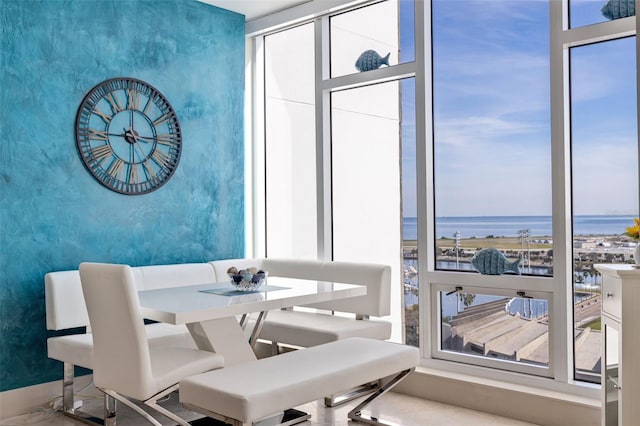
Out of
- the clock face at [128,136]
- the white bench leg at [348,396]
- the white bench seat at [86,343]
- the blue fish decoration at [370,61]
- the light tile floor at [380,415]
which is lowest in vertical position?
the light tile floor at [380,415]

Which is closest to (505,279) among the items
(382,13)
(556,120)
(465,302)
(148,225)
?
(465,302)

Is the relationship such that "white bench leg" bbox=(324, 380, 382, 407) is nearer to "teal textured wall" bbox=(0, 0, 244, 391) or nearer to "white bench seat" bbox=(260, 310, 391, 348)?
"white bench seat" bbox=(260, 310, 391, 348)

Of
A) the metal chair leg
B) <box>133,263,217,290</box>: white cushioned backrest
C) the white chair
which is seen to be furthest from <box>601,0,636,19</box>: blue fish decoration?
the metal chair leg

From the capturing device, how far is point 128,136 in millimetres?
4312

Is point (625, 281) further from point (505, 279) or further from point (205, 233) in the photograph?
point (205, 233)

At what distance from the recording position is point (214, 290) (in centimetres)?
349

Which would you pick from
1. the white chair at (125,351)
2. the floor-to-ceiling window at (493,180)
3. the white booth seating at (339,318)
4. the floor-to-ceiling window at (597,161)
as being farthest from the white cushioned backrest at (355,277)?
the white chair at (125,351)

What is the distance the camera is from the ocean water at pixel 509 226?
3337 mm

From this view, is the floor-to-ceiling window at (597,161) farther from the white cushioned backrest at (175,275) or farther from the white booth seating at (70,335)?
the white cushioned backrest at (175,275)

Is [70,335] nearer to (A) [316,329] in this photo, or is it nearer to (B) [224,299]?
(B) [224,299]

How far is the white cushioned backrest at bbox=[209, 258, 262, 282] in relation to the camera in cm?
464

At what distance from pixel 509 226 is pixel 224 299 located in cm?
188

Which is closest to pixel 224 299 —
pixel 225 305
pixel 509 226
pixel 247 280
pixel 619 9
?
pixel 225 305

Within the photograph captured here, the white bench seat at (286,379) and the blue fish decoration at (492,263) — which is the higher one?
the blue fish decoration at (492,263)
